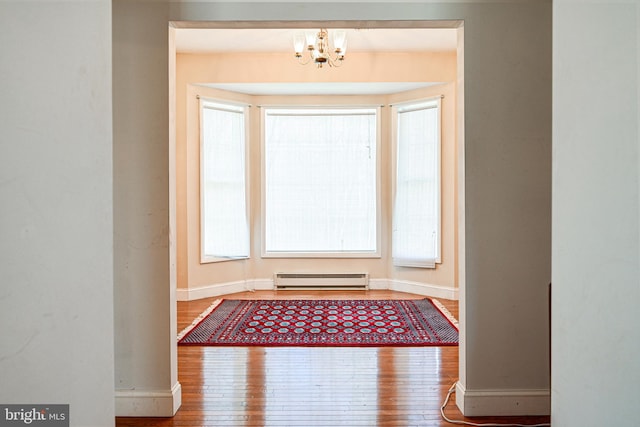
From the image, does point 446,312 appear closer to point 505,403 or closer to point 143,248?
point 505,403

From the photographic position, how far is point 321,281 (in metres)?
5.99

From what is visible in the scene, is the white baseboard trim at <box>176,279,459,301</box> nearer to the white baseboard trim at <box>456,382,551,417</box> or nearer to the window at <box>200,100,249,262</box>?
the window at <box>200,100,249,262</box>

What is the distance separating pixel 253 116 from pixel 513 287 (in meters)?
4.39

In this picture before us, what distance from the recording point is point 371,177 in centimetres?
603

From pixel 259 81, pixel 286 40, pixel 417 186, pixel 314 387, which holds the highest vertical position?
pixel 286 40

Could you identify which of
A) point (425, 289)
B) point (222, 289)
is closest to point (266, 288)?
point (222, 289)

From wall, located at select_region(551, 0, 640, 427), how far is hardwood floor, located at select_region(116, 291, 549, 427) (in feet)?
4.84

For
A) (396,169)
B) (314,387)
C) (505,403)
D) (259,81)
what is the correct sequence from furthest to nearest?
1. (396,169)
2. (259,81)
3. (314,387)
4. (505,403)

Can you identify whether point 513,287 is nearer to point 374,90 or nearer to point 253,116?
point 374,90

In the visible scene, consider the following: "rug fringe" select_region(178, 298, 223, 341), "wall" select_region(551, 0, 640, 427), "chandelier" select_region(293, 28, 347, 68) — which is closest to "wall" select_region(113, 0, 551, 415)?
"wall" select_region(551, 0, 640, 427)

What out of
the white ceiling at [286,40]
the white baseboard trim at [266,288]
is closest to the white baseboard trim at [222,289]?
the white baseboard trim at [266,288]

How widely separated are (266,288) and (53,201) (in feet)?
16.0

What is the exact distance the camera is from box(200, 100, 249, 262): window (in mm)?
5582

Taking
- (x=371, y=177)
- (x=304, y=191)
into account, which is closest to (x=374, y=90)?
(x=371, y=177)
